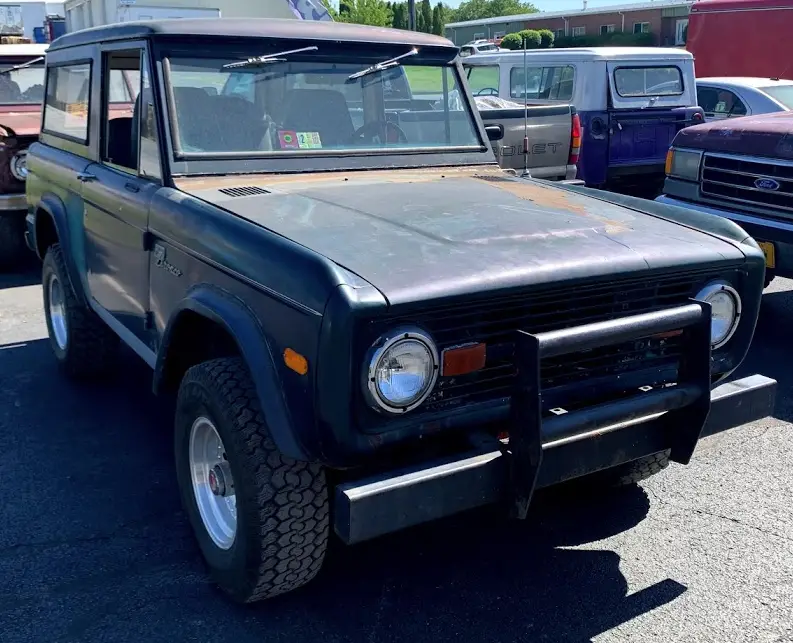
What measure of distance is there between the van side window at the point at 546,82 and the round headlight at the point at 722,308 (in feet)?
22.8

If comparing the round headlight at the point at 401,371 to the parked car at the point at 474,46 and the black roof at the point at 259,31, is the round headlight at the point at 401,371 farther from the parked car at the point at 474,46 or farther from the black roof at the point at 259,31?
the parked car at the point at 474,46

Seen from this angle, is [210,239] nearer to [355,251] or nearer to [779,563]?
[355,251]

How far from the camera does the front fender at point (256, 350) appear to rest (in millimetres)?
2512

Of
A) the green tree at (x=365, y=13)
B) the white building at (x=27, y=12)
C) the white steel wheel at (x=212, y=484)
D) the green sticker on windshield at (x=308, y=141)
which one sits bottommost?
A: the white steel wheel at (x=212, y=484)

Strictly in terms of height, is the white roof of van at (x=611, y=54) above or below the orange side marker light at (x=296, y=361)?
above

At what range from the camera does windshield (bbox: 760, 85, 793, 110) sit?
9836 mm

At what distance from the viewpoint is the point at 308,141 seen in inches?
150

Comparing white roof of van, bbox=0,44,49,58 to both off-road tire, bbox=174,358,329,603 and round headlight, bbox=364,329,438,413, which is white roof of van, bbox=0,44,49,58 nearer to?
off-road tire, bbox=174,358,329,603

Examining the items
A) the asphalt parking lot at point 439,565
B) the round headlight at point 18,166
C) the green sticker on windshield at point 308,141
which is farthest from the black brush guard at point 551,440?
the round headlight at point 18,166

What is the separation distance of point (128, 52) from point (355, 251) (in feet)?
6.19

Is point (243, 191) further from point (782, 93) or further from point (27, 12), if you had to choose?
point (27, 12)

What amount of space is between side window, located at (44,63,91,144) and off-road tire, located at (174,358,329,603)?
226 cm

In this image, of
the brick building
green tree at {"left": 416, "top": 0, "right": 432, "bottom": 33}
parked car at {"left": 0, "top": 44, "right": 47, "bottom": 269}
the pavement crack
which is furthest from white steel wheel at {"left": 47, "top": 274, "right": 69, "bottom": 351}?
green tree at {"left": 416, "top": 0, "right": 432, "bottom": 33}

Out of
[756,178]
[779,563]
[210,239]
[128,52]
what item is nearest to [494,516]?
[779,563]
